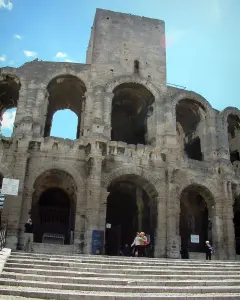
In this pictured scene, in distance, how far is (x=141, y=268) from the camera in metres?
11.0

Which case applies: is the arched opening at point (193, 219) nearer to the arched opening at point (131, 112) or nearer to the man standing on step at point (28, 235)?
the arched opening at point (131, 112)

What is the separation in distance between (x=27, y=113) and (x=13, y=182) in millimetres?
5135

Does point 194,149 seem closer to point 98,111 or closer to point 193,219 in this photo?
point 193,219

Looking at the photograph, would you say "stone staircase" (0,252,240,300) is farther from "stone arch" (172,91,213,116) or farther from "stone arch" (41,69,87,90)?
"stone arch" (172,91,213,116)

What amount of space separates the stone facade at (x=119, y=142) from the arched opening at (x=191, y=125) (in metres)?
0.08

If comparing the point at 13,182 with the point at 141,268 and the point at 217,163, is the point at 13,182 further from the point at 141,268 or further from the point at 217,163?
the point at 217,163

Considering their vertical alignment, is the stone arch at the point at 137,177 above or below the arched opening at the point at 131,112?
below

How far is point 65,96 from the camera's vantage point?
2386cm

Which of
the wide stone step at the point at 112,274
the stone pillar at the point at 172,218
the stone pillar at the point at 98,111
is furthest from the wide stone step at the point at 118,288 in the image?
the stone pillar at the point at 98,111

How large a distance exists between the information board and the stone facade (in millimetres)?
329

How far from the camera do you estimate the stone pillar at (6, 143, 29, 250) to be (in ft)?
53.4

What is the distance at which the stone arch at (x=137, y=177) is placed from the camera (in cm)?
1873

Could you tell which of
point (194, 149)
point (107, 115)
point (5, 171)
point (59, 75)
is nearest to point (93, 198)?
point (5, 171)

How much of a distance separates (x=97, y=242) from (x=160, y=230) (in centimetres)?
396
